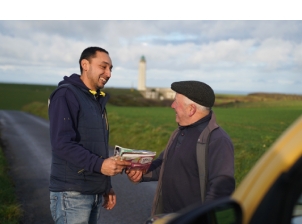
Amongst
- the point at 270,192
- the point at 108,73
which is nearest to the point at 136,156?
the point at 108,73

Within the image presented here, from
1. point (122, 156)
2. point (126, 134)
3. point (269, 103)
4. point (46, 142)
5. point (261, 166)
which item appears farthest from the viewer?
point (269, 103)

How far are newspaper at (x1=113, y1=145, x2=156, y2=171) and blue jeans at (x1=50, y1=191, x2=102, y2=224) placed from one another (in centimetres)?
44

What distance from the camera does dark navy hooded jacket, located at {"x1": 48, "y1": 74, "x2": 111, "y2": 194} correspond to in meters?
3.17

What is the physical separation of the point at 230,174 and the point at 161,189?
622mm

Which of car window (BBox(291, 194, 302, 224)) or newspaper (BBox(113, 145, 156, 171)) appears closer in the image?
car window (BBox(291, 194, 302, 224))

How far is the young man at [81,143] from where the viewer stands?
125 inches

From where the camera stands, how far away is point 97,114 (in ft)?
11.1

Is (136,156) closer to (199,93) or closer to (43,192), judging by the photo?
(199,93)

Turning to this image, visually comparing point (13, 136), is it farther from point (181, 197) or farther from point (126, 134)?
point (181, 197)

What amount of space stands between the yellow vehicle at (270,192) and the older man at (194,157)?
127 centimetres

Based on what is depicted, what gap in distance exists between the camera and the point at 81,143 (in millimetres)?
3266

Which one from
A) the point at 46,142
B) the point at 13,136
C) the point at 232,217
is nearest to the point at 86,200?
the point at 232,217

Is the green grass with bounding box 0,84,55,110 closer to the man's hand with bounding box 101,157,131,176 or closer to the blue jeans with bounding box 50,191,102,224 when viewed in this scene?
the blue jeans with bounding box 50,191,102,224

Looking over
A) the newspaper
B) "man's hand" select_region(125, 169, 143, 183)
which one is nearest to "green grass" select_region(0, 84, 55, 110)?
"man's hand" select_region(125, 169, 143, 183)
